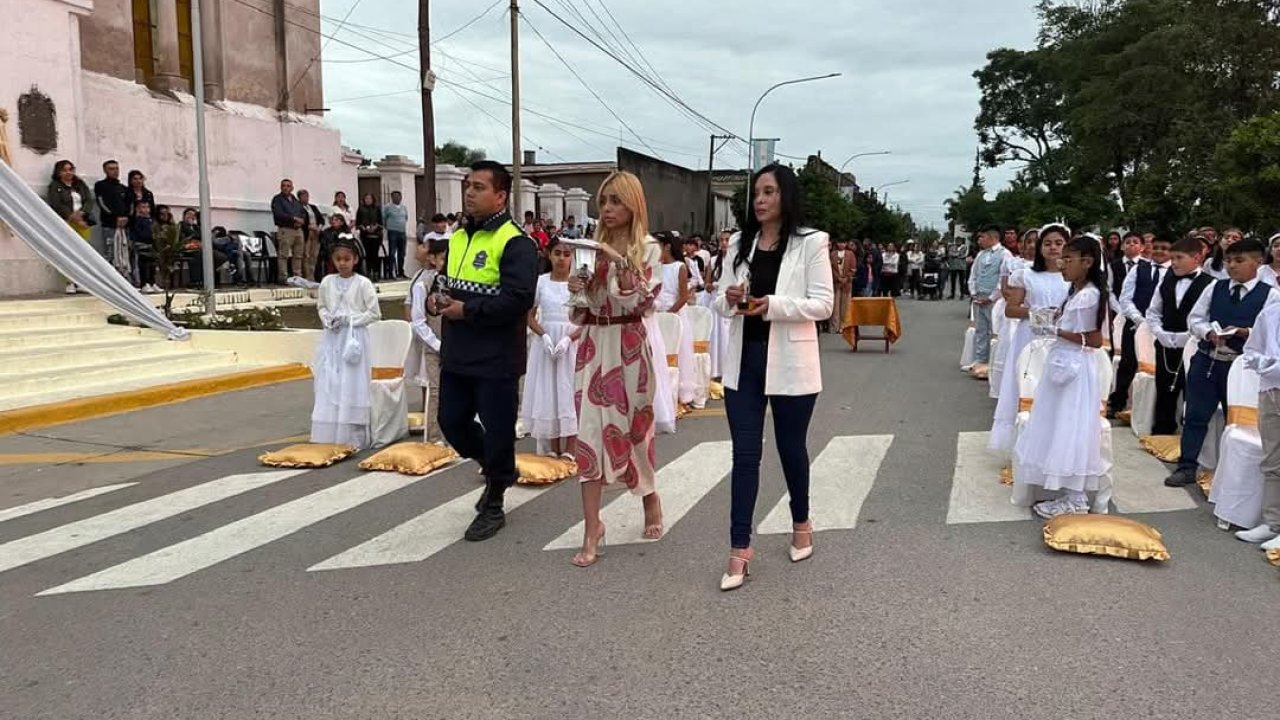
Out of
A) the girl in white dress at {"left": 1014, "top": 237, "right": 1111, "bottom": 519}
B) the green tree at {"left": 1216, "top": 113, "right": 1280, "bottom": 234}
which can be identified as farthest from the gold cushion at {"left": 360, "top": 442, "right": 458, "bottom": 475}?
the green tree at {"left": 1216, "top": 113, "right": 1280, "bottom": 234}

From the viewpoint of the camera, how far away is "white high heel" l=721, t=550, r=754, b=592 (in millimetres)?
4480

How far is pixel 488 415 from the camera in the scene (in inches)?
209

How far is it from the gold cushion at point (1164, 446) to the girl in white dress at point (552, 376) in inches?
181

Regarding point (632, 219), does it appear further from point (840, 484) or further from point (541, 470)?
→ point (840, 484)

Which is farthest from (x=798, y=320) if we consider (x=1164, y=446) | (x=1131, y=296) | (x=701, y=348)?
(x=701, y=348)

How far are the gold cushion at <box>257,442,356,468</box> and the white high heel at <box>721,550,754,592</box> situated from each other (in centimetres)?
397

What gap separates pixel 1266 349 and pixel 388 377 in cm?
639

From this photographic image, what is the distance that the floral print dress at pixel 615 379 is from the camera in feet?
15.9

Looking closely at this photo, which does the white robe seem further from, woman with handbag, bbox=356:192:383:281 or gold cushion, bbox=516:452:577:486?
woman with handbag, bbox=356:192:383:281

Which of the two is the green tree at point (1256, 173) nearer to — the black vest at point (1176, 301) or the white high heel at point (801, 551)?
the black vest at point (1176, 301)

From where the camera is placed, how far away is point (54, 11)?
13.6 metres

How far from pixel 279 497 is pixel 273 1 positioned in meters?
17.9

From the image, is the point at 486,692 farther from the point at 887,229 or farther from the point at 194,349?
the point at 887,229

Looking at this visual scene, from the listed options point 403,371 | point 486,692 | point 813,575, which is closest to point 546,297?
point 403,371
